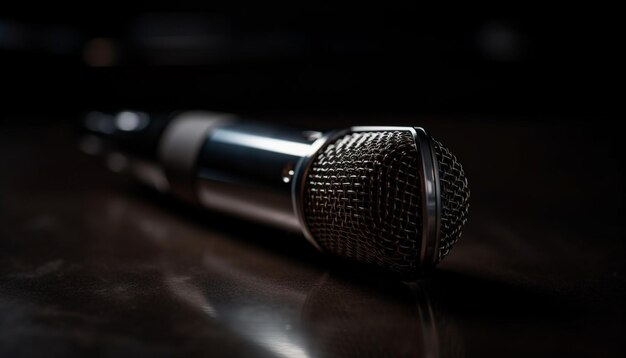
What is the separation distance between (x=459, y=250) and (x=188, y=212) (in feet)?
1.48

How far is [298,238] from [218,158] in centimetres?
16

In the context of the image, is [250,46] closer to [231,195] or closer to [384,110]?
[384,110]

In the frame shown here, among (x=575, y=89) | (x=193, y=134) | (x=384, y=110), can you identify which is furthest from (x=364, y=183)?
(x=575, y=89)

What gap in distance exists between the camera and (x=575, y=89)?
2.64m

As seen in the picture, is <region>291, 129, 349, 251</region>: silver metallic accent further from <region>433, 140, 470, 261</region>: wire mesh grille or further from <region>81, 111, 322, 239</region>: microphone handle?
<region>433, 140, 470, 261</region>: wire mesh grille

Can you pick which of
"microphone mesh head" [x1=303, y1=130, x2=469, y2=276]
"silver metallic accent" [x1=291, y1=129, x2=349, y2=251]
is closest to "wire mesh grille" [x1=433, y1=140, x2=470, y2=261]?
"microphone mesh head" [x1=303, y1=130, x2=469, y2=276]

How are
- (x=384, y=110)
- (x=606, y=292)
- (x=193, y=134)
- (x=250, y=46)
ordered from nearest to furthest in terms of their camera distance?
(x=606, y=292), (x=193, y=134), (x=384, y=110), (x=250, y=46)

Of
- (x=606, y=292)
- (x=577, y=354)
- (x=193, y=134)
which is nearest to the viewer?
(x=577, y=354)

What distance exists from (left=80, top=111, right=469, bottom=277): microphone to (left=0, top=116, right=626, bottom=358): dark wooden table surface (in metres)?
0.04

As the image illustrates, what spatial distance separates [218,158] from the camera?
91cm

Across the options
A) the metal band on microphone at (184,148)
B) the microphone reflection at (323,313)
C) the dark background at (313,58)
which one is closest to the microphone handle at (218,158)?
the metal band on microphone at (184,148)

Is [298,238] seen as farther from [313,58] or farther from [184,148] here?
[313,58]

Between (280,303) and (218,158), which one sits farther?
(218,158)

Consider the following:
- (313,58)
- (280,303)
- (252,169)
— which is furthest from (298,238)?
(313,58)
